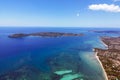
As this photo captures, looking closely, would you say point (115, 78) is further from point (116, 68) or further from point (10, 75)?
point (10, 75)

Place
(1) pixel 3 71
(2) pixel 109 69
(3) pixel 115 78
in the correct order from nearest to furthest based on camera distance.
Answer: (3) pixel 115 78
(1) pixel 3 71
(2) pixel 109 69

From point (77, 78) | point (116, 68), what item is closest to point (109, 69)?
point (116, 68)

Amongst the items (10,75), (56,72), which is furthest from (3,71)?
(56,72)

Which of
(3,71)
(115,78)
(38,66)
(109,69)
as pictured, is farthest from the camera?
(38,66)

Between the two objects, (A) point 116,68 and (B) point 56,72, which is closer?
(B) point 56,72

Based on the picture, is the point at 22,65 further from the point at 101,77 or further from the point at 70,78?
the point at 101,77

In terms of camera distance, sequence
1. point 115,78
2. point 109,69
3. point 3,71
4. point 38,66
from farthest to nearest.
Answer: point 38,66
point 109,69
point 3,71
point 115,78

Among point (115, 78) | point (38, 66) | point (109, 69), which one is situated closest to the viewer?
point (115, 78)

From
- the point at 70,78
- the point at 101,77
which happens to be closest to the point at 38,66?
the point at 70,78

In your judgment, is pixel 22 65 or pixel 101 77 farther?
pixel 22 65
